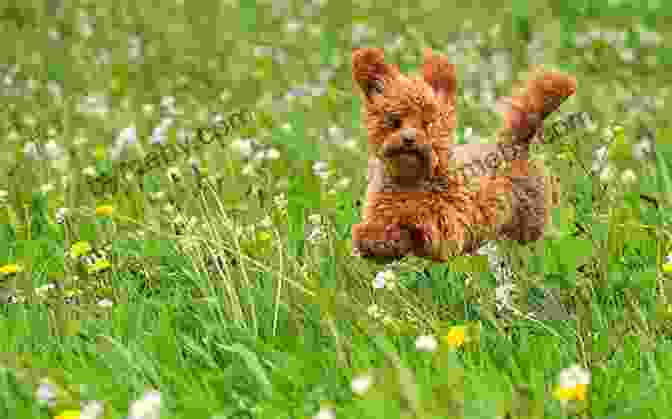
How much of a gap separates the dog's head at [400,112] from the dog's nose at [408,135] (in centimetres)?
2

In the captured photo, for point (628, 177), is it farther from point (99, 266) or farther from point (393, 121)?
point (99, 266)

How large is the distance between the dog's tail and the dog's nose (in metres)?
0.64

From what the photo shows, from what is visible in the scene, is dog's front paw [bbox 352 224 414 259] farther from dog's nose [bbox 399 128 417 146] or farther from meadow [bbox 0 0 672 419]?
dog's nose [bbox 399 128 417 146]

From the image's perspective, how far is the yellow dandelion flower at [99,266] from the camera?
12.0 feet

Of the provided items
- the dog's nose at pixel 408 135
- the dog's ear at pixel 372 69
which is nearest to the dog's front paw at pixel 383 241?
the dog's nose at pixel 408 135

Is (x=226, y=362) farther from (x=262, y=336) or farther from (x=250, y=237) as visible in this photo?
(x=250, y=237)

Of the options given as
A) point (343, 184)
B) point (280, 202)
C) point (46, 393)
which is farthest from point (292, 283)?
point (343, 184)

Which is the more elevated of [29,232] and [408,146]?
[408,146]

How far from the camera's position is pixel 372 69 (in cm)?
326

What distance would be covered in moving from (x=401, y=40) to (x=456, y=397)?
23.1 feet

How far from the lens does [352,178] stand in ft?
17.5

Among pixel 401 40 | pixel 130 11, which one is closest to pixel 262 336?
pixel 401 40

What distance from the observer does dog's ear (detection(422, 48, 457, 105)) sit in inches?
133

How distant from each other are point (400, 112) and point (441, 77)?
249 mm
